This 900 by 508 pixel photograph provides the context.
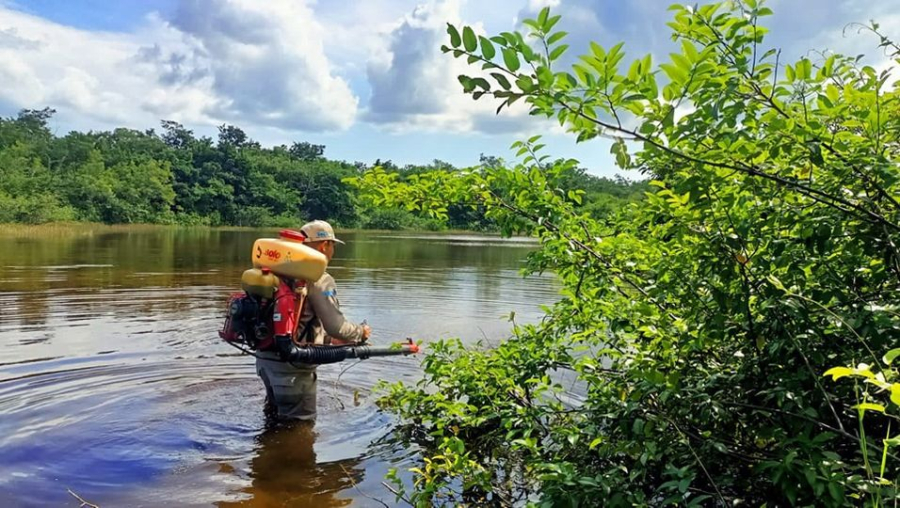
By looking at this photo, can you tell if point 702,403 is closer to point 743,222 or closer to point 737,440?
point 737,440

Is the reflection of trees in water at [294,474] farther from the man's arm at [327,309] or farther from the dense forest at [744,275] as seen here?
the dense forest at [744,275]

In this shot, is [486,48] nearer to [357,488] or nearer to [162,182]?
[357,488]

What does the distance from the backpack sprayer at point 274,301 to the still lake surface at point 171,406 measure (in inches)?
34.4

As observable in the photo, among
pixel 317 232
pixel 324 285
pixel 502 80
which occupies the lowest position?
pixel 324 285

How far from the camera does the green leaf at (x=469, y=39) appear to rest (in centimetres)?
203

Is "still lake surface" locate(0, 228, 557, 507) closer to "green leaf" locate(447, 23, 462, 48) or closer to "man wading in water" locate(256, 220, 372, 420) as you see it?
"man wading in water" locate(256, 220, 372, 420)

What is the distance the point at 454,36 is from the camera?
6.75ft

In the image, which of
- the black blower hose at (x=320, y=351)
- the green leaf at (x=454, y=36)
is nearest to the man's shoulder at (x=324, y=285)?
the black blower hose at (x=320, y=351)

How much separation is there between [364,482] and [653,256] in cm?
300

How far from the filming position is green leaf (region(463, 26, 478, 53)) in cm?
203

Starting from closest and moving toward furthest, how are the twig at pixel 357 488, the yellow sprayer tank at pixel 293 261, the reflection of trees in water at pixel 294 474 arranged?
the twig at pixel 357 488
the reflection of trees in water at pixel 294 474
the yellow sprayer tank at pixel 293 261

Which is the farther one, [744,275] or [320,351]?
[320,351]

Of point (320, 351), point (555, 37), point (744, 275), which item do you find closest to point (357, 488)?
point (320, 351)

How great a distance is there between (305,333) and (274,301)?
0.57 metres
